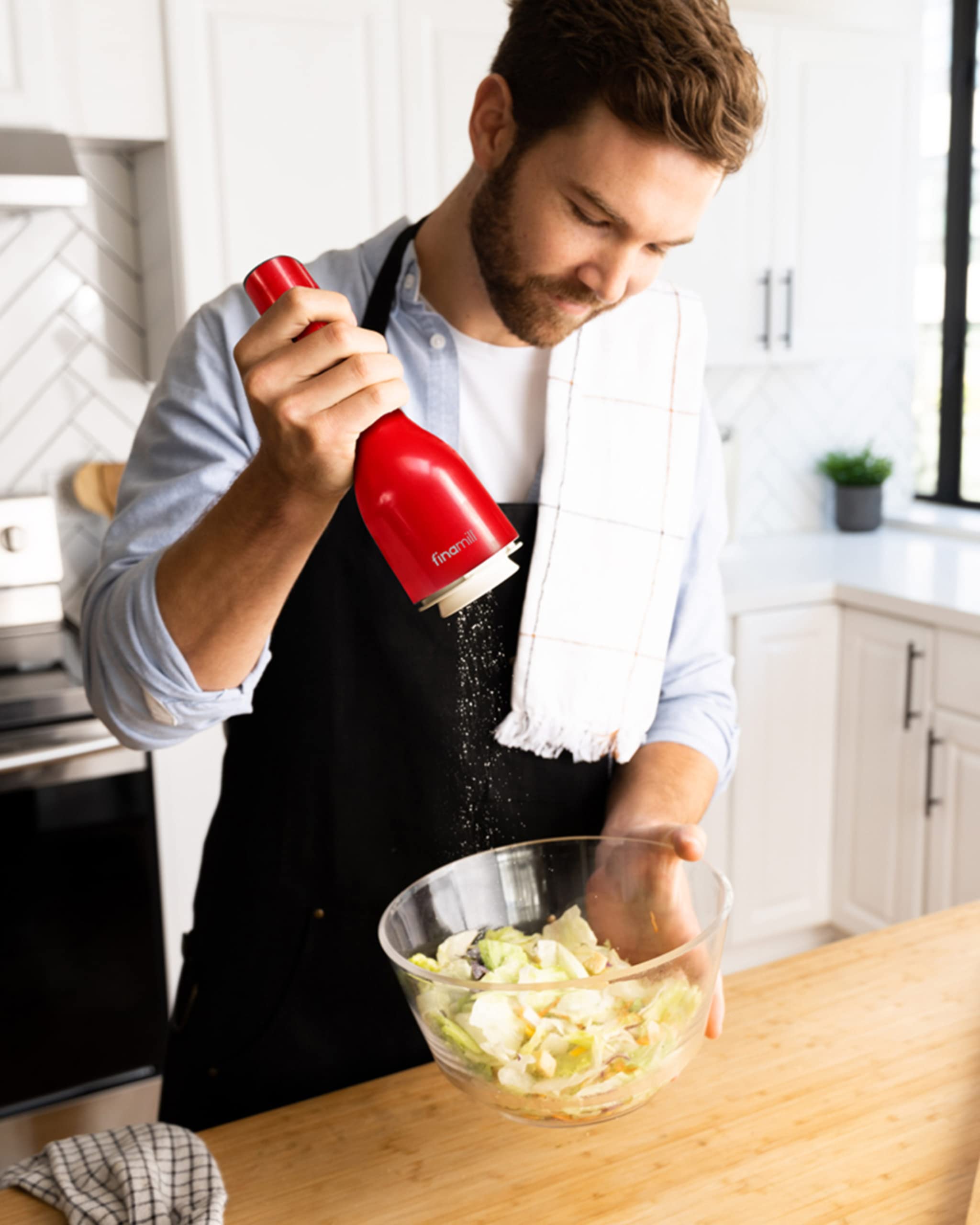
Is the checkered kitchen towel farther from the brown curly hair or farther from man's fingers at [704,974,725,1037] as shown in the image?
the brown curly hair

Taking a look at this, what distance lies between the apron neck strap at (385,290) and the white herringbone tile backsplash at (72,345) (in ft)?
4.47

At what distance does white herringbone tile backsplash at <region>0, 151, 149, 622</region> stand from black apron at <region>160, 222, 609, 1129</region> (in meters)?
1.38

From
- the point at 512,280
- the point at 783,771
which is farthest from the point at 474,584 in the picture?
the point at 783,771

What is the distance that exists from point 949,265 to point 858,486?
667 mm

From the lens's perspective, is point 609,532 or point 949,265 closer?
point 609,532

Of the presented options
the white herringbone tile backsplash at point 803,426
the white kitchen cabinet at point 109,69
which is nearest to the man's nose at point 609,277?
the white kitchen cabinet at point 109,69

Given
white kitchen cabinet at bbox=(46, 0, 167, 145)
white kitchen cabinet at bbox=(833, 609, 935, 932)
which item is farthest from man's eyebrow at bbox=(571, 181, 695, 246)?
white kitchen cabinet at bbox=(833, 609, 935, 932)

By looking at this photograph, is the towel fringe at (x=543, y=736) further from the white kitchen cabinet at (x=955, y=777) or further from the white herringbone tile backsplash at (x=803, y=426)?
the white herringbone tile backsplash at (x=803, y=426)

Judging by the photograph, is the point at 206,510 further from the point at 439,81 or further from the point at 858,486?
the point at 858,486

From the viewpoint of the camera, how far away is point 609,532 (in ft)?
4.02

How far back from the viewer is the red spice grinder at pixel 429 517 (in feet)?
2.27

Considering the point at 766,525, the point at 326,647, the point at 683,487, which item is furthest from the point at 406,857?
the point at 766,525

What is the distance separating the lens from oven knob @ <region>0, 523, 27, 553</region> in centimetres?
222

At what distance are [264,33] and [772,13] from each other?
1.34 m
